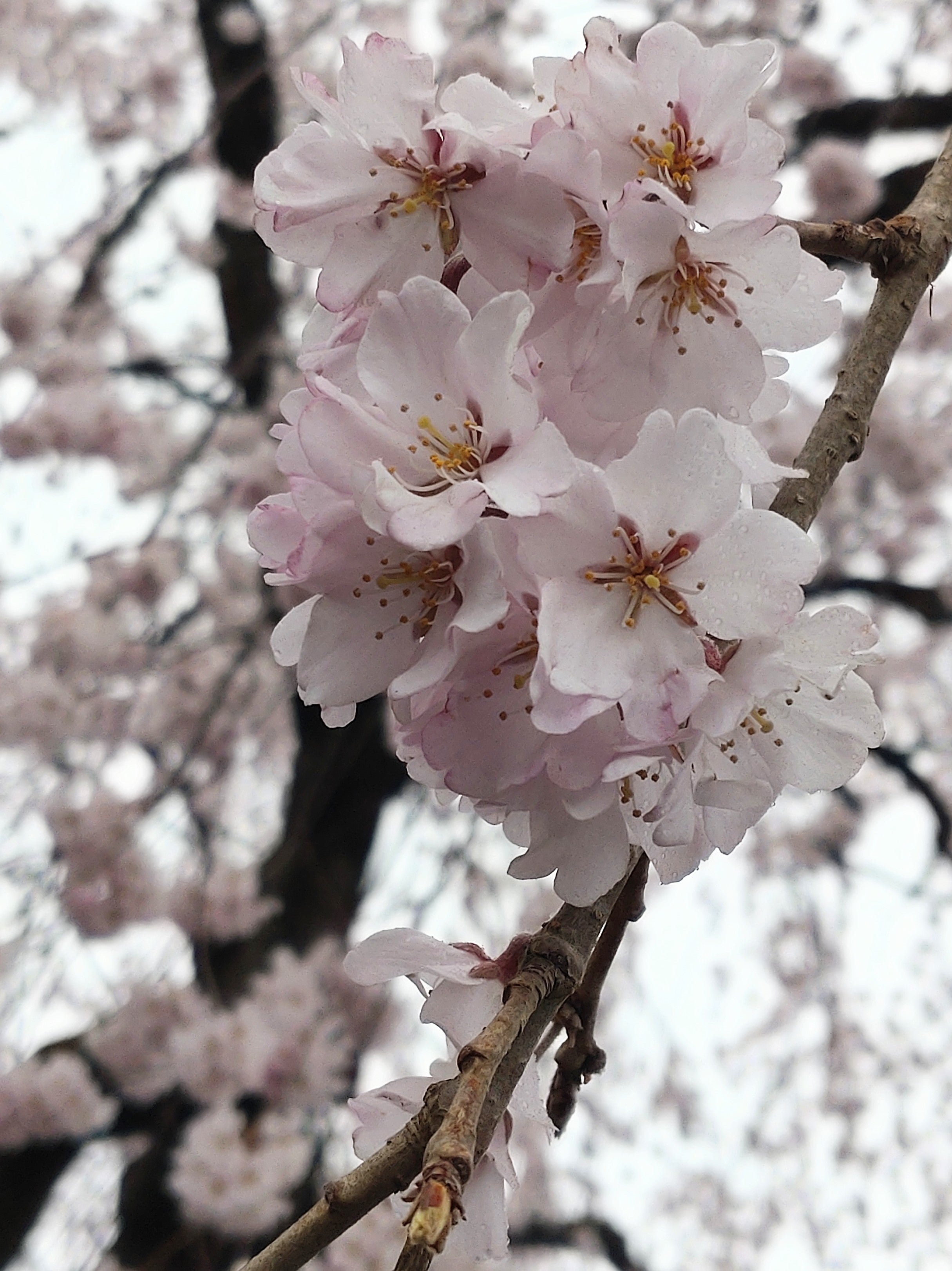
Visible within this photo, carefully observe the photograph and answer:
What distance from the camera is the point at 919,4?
4.22m

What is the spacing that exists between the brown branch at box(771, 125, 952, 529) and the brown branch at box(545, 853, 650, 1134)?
24 centimetres

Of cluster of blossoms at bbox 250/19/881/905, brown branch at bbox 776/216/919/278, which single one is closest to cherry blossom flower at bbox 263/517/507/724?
cluster of blossoms at bbox 250/19/881/905

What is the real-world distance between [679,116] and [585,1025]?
52 cm

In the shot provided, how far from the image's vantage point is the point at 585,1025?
0.71 metres

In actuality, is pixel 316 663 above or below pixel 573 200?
below

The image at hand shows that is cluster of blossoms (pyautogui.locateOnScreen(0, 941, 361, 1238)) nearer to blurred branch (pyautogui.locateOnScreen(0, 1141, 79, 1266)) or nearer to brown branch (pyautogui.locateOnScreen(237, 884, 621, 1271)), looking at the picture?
blurred branch (pyautogui.locateOnScreen(0, 1141, 79, 1266))

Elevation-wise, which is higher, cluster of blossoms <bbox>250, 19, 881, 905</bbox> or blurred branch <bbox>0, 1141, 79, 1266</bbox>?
cluster of blossoms <bbox>250, 19, 881, 905</bbox>

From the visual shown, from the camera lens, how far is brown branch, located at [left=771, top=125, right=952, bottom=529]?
27.6 inches

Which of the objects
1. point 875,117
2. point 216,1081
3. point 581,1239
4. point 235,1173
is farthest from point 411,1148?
point 581,1239

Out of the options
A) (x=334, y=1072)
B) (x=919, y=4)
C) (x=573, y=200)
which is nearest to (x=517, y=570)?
(x=573, y=200)

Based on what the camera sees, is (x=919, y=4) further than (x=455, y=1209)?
Yes

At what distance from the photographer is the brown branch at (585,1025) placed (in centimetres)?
71

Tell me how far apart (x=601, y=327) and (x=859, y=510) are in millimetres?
4071

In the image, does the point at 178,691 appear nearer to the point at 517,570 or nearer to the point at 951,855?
the point at 951,855
